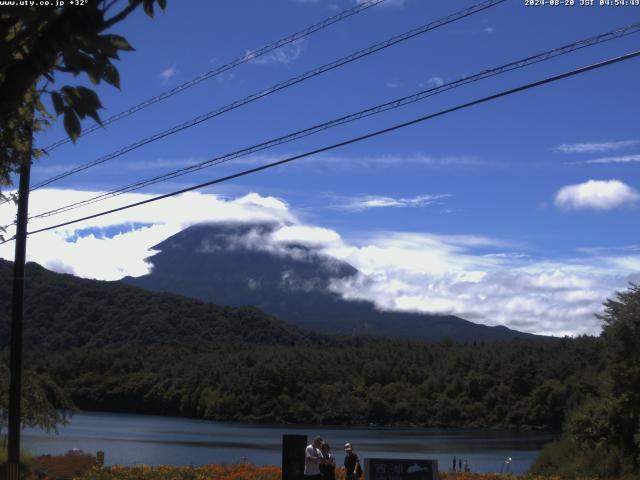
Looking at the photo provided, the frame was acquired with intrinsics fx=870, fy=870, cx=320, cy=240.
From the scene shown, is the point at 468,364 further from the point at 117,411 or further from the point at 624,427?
the point at 624,427

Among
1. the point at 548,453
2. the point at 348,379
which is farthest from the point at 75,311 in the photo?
the point at 548,453

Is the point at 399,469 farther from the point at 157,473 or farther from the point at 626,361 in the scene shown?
the point at 626,361

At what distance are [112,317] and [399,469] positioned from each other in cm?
16611

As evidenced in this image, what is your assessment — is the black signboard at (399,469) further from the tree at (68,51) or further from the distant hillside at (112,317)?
the distant hillside at (112,317)

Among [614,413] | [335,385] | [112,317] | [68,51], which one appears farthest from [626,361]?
[112,317]

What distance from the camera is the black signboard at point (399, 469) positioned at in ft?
50.3

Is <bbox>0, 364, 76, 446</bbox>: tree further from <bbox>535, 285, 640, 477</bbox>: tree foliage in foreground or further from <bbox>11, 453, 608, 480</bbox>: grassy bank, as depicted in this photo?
<bbox>535, 285, 640, 477</bbox>: tree foliage in foreground

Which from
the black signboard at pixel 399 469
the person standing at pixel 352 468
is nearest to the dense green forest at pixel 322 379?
the person standing at pixel 352 468

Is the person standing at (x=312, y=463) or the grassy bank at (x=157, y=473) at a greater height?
the person standing at (x=312, y=463)

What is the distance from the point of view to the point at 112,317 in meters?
175

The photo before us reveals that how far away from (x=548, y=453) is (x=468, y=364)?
99389 mm

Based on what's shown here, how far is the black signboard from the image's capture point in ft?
50.3

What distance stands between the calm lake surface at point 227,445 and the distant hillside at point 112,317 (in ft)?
121

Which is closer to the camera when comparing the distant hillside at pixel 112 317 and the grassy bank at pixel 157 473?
the grassy bank at pixel 157 473
